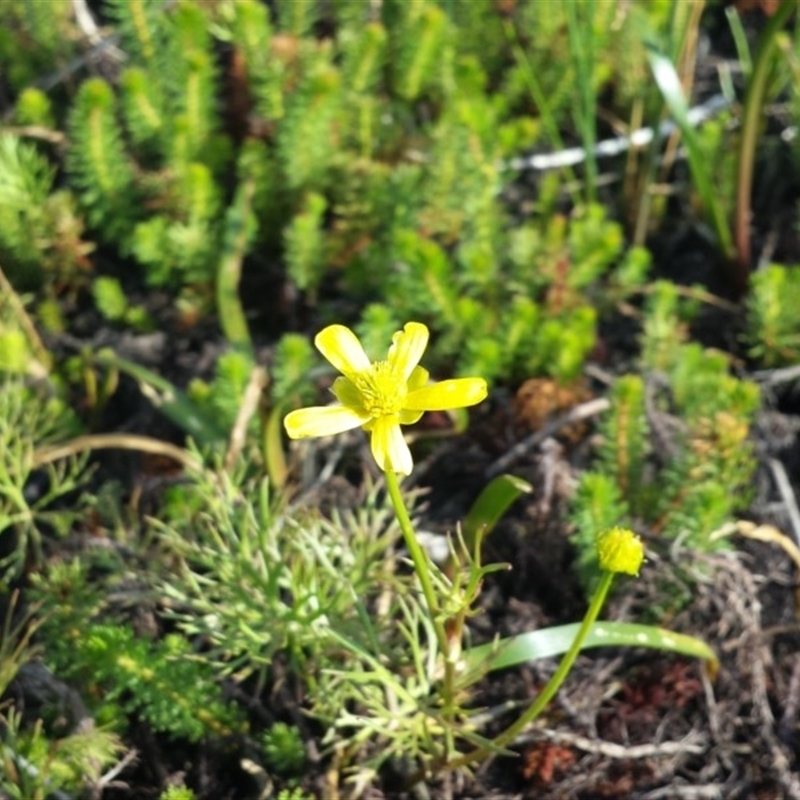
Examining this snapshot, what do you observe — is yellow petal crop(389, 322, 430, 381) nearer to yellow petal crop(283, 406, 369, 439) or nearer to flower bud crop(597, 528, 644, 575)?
yellow petal crop(283, 406, 369, 439)

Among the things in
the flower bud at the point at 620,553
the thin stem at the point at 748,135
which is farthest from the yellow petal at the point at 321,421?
the thin stem at the point at 748,135

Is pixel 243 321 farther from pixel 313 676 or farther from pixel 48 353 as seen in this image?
pixel 313 676

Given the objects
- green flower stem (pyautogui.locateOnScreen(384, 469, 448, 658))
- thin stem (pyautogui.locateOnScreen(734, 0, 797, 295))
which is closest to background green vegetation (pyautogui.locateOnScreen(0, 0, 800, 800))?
thin stem (pyautogui.locateOnScreen(734, 0, 797, 295))

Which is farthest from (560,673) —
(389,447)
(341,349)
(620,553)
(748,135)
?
(748,135)

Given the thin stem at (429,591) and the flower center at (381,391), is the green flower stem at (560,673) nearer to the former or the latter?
the thin stem at (429,591)

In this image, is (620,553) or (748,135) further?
(748,135)

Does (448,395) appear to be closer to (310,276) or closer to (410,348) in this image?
(410,348)
